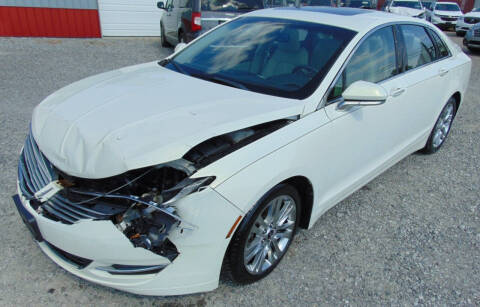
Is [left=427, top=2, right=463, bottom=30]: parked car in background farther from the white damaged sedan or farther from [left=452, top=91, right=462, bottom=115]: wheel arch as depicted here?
the white damaged sedan

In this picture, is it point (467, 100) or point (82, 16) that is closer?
point (467, 100)

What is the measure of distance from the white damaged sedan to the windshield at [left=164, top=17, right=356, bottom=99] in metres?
0.01

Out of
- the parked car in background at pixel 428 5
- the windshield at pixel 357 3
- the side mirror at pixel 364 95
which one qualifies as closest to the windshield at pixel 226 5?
the side mirror at pixel 364 95

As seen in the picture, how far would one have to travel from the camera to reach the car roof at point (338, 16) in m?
3.02

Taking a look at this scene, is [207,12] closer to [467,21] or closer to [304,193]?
[304,193]

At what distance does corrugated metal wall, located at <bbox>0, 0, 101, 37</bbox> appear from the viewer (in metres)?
10.3

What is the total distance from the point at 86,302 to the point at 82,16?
428 inches

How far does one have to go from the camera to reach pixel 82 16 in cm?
1106

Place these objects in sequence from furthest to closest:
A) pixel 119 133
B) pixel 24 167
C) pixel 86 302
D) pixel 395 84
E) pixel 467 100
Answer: pixel 467 100
pixel 395 84
pixel 24 167
pixel 86 302
pixel 119 133

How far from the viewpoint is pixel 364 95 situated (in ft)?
8.16

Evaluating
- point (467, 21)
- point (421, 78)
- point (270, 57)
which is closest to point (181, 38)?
point (270, 57)

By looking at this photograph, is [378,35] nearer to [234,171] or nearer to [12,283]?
[234,171]

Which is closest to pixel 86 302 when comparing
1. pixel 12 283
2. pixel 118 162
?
pixel 12 283

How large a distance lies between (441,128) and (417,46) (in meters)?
1.34
